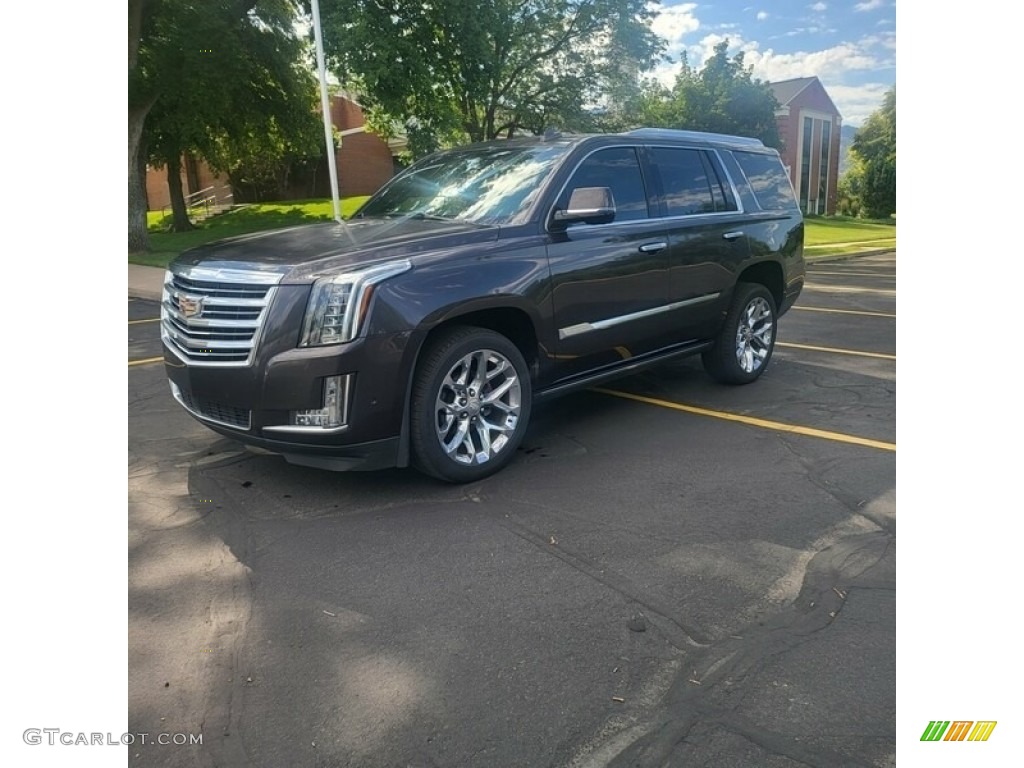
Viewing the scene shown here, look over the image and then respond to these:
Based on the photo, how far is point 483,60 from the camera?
2175cm

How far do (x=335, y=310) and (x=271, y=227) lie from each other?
2609 centimetres

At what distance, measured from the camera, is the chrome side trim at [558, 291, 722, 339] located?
484 cm

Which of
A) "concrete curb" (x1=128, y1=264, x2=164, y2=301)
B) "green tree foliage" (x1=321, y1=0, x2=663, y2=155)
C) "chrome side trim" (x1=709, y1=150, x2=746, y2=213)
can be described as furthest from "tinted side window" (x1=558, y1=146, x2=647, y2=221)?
"green tree foliage" (x1=321, y1=0, x2=663, y2=155)

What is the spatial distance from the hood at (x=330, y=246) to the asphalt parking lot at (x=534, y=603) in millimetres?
1250

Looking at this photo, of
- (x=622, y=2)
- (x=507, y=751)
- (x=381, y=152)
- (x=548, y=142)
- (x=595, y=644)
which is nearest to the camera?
(x=507, y=751)

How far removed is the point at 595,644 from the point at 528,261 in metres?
2.36

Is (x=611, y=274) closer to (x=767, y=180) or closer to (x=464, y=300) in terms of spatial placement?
(x=464, y=300)

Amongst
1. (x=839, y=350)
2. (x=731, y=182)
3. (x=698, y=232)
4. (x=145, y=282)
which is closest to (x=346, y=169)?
(x=145, y=282)

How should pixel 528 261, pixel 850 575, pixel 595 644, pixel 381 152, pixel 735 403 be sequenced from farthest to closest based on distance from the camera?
pixel 381 152, pixel 735 403, pixel 528 261, pixel 850 575, pixel 595 644

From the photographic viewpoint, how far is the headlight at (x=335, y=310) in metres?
3.77

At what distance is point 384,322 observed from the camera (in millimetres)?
3832
